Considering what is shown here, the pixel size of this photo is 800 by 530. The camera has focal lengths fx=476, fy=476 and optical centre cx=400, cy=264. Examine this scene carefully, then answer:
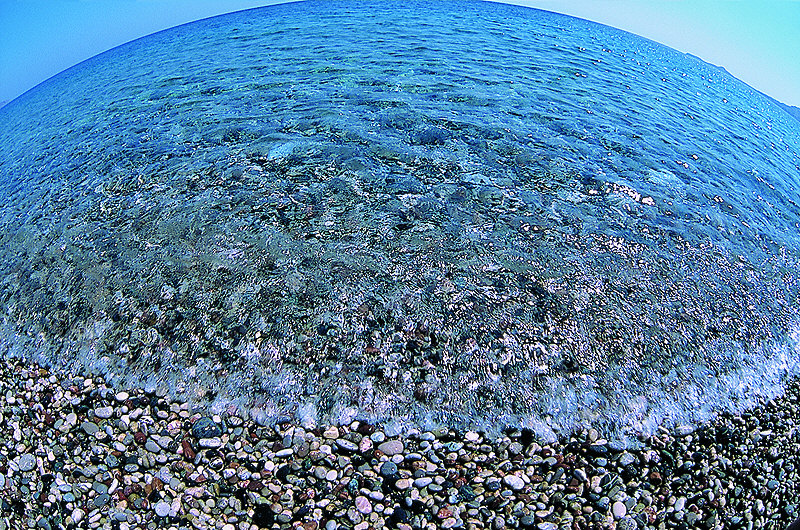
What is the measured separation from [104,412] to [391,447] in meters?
3.06

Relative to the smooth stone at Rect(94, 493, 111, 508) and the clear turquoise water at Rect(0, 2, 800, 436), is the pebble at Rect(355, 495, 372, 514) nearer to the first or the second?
the clear turquoise water at Rect(0, 2, 800, 436)

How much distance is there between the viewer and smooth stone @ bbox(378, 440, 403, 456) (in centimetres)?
462

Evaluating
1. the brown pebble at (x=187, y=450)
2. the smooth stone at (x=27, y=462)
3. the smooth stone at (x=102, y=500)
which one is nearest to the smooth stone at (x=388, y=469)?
the brown pebble at (x=187, y=450)

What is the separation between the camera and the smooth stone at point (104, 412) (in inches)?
196

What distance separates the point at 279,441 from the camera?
4762 millimetres

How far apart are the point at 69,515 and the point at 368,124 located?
975 cm

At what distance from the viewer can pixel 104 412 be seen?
5.02m

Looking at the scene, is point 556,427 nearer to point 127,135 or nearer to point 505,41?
point 127,135

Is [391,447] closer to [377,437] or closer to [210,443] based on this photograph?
[377,437]

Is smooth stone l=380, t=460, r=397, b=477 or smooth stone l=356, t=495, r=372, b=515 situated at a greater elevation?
smooth stone l=356, t=495, r=372, b=515

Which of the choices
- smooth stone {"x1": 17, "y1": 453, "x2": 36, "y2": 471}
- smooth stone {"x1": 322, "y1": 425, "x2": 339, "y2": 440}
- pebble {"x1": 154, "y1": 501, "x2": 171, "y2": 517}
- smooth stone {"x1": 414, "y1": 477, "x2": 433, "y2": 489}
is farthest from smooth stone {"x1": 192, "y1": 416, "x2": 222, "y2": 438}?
smooth stone {"x1": 414, "y1": 477, "x2": 433, "y2": 489}

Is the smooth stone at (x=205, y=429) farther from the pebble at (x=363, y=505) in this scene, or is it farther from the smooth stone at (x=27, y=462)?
the pebble at (x=363, y=505)

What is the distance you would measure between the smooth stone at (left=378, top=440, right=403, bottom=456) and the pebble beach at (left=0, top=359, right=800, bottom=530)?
1 cm

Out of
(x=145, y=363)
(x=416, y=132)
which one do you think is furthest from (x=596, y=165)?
(x=145, y=363)
